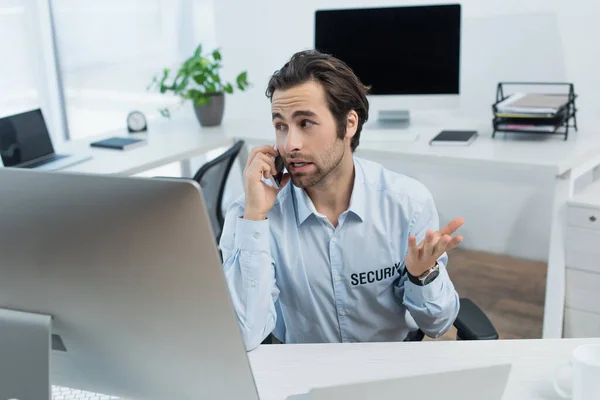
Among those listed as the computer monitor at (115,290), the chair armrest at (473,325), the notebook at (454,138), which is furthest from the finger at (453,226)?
the notebook at (454,138)

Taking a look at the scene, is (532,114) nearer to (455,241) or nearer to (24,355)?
(455,241)

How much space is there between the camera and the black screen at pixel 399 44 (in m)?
2.90

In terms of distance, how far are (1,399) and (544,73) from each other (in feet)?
9.68

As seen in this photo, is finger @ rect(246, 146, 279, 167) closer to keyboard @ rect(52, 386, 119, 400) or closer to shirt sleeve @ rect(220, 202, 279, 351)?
shirt sleeve @ rect(220, 202, 279, 351)

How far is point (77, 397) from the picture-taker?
1208 millimetres

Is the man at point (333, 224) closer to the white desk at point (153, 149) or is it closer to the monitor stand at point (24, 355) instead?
the monitor stand at point (24, 355)

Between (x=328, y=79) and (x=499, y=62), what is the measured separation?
2.07 meters

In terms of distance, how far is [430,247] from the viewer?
134 cm

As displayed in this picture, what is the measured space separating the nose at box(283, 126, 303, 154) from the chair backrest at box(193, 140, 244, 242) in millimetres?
937

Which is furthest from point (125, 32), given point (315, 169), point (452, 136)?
point (315, 169)

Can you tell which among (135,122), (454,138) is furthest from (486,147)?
(135,122)

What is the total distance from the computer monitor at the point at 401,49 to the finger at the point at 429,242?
1712 millimetres

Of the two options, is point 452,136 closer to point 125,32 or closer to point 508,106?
point 508,106

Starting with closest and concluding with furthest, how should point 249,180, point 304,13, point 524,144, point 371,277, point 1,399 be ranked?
point 1,399 < point 249,180 < point 371,277 < point 524,144 < point 304,13
